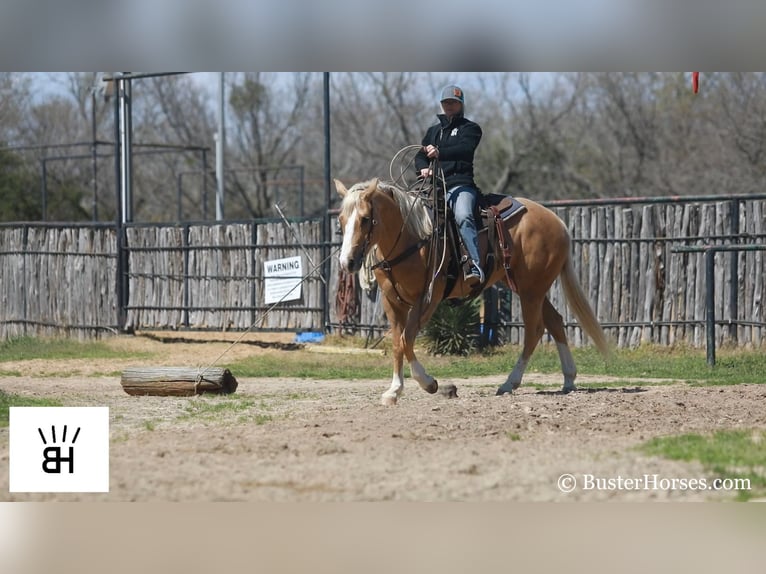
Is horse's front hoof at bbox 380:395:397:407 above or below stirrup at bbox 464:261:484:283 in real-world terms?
below

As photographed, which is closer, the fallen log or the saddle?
the saddle

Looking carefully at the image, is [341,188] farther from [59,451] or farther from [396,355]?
[59,451]

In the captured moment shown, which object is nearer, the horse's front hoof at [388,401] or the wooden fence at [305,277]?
the horse's front hoof at [388,401]

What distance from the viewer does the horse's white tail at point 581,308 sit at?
477 inches

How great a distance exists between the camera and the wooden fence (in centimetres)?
1580

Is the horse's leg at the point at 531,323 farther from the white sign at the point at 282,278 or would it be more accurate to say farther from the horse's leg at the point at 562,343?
the white sign at the point at 282,278

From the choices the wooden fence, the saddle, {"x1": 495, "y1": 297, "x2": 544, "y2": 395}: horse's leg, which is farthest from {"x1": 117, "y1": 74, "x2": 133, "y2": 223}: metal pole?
{"x1": 495, "y1": 297, "x2": 544, "y2": 395}: horse's leg

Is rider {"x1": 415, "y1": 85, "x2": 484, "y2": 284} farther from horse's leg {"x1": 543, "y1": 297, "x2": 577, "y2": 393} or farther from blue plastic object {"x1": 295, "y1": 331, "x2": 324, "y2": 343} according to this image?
blue plastic object {"x1": 295, "y1": 331, "x2": 324, "y2": 343}

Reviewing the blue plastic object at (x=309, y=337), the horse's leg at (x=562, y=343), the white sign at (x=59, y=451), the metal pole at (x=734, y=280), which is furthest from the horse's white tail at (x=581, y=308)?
the blue plastic object at (x=309, y=337)

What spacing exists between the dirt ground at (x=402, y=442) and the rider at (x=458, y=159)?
161cm

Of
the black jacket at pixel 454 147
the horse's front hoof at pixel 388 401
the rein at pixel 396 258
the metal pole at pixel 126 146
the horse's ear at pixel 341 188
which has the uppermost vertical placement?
the metal pole at pixel 126 146

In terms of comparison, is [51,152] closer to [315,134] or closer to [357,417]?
[315,134]

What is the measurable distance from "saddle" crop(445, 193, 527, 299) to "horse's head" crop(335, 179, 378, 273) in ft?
3.93

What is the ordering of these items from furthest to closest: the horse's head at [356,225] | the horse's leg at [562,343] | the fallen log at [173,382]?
the fallen log at [173,382], the horse's leg at [562,343], the horse's head at [356,225]
